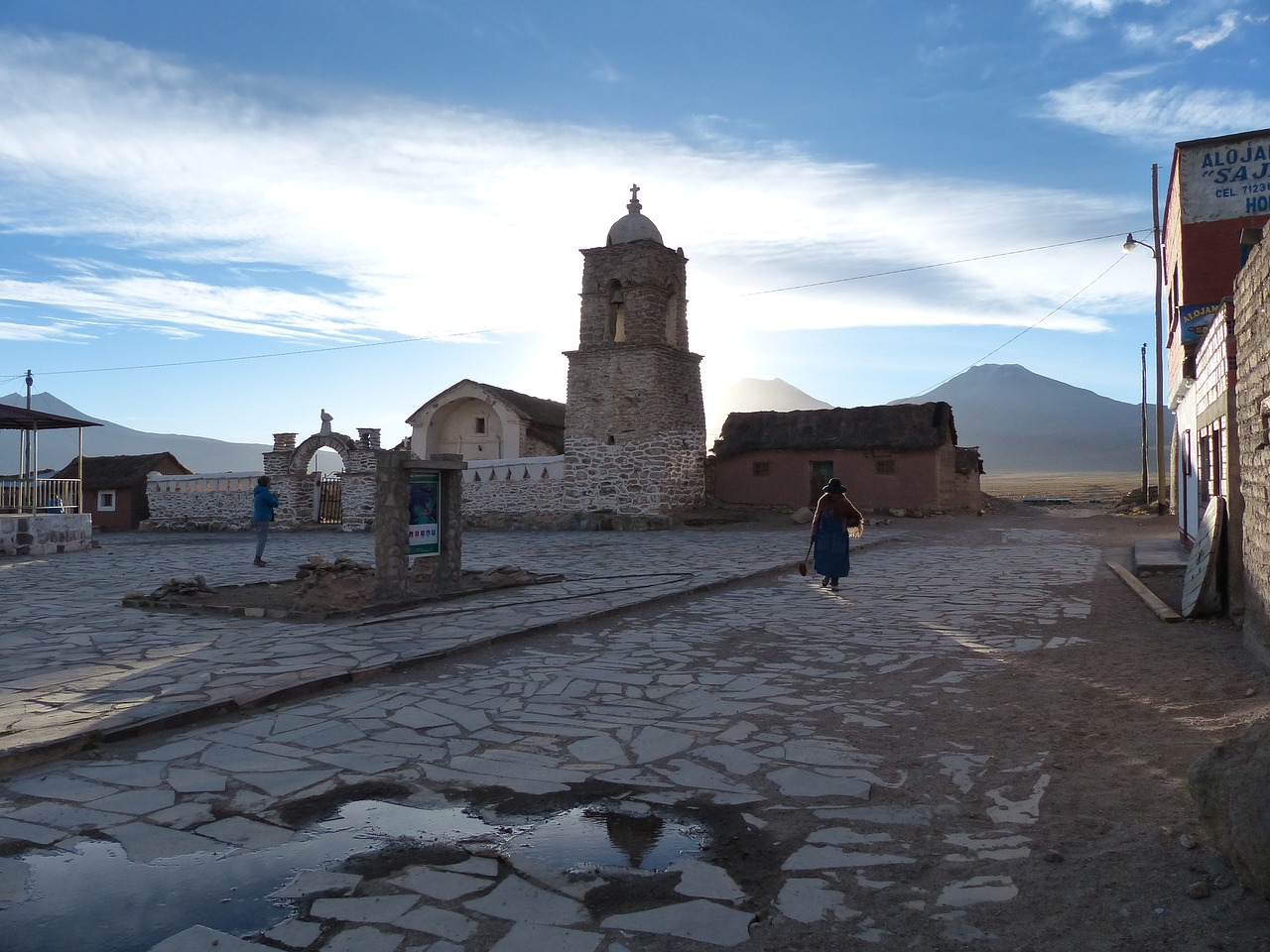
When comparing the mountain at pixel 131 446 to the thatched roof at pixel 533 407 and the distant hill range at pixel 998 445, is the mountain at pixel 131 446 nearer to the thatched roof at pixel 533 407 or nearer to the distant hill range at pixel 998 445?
the distant hill range at pixel 998 445

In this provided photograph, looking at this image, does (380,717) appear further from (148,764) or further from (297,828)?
(297,828)

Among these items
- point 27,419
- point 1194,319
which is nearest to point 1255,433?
point 1194,319

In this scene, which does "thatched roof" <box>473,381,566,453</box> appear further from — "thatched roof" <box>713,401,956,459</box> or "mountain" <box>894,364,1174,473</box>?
"mountain" <box>894,364,1174,473</box>

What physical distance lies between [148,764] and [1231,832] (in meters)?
4.54

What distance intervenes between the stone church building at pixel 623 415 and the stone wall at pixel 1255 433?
16825mm

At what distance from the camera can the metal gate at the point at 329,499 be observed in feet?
92.0

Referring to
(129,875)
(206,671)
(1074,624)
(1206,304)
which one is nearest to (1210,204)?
(1206,304)

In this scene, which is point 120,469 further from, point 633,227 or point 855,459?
point 855,459

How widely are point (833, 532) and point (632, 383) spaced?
14857 mm

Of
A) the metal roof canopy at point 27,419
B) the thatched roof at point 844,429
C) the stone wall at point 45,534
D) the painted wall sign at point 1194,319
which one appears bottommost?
the stone wall at point 45,534

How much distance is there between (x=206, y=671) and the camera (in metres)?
6.02

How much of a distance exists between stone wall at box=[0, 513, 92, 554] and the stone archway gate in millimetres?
7678

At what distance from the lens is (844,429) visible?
28.0 metres

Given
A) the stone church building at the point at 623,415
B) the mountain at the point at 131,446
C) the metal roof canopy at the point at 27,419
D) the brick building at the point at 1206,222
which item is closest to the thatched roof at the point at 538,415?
the stone church building at the point at 623,415
